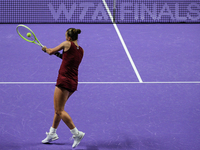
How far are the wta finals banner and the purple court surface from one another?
42.5 inches

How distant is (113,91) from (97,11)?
5.87 m

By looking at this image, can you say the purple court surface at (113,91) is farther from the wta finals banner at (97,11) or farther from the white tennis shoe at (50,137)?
the wta finals banner at (97,11)

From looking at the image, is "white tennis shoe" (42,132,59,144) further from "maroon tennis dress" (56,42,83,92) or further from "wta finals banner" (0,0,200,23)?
"wta finals banner" (0,0,200,23)

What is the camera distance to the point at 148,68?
7930 mm

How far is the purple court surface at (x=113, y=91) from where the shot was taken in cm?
523

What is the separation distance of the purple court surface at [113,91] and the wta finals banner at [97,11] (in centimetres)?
108

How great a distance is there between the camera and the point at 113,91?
22.4 ft

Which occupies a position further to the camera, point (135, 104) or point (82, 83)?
point (82, 83)

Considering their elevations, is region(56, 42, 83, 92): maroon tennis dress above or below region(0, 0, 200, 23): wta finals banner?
below

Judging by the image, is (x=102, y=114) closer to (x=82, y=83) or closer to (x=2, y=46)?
(x=82, y=83)

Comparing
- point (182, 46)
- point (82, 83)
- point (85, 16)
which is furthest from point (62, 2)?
Answer: point (82, 83)

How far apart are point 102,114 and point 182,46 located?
4.20m

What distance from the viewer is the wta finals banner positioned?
1159 centimetres

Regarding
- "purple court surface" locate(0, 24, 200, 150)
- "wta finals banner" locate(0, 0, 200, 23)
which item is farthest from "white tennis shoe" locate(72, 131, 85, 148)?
"wta finals banner" locate(0, 0, 200, 23)
